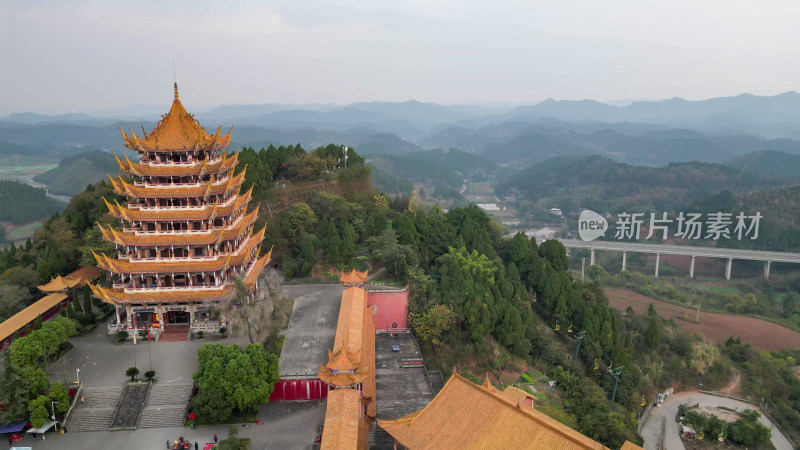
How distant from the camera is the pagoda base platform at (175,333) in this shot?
2852cm

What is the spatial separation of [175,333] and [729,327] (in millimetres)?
57037

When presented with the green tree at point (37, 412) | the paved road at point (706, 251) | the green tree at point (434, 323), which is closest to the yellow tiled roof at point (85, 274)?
the green tree at point (37, 412)

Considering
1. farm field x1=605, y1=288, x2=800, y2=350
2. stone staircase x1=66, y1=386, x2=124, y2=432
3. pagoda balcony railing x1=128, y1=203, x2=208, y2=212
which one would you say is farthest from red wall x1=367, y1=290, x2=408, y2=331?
farm field x1=605, y1=288, x2=800, y2=350

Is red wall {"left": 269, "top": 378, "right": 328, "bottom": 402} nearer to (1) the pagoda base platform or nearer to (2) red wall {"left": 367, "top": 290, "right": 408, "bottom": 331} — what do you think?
(1) the pagoda base platform

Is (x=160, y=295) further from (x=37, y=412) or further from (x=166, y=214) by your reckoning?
(x=37, y=412)

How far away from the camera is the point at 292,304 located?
33.2 m

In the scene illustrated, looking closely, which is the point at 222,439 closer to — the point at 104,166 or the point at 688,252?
the point at 688,252

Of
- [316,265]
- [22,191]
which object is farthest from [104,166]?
[316,265]

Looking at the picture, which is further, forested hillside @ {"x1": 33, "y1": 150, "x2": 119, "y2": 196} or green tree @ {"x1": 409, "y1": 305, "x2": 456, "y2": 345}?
forested hillside @ {"x1": 33, "y1": 150, "x2": 119, "y2": 196}

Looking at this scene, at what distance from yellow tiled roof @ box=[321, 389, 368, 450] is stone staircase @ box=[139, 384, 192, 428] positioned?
7.45 meters

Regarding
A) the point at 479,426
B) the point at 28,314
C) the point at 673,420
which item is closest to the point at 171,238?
the point at 28,314

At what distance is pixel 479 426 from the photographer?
1772cm

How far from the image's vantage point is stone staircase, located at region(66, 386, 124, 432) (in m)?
22.8

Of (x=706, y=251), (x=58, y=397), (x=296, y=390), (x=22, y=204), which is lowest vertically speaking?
(x=706, y=251)
